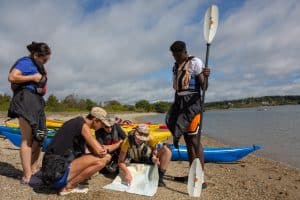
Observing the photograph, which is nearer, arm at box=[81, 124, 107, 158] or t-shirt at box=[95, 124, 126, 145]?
arm at box=[81, 124, 107, 158]

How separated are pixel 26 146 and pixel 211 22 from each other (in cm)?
354

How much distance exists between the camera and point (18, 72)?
179 inches

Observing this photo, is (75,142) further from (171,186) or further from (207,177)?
(207,177)

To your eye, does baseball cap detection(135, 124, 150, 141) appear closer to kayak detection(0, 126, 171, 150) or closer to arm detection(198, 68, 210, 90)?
arm detection(198, 68, 210, 90)

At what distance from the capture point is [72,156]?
14.9ft

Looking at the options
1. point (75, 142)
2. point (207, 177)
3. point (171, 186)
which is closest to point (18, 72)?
point (75, 142)

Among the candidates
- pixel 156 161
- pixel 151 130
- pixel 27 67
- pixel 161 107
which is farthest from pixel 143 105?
pixel 27 67

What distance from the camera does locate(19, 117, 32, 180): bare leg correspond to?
4.67 m

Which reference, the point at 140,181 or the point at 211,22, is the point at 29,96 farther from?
the point at 211,22

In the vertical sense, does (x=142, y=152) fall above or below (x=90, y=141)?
below

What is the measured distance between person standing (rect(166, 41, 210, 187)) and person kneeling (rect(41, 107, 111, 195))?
111cm

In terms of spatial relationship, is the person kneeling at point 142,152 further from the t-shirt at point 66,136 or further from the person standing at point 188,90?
the t-shirt at point 66,136

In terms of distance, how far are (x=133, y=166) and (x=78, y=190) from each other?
40.3 inches

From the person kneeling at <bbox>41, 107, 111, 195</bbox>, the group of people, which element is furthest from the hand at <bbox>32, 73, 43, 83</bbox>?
the person kneeling at <bbox>41, 107, 111, 195</bbox>
